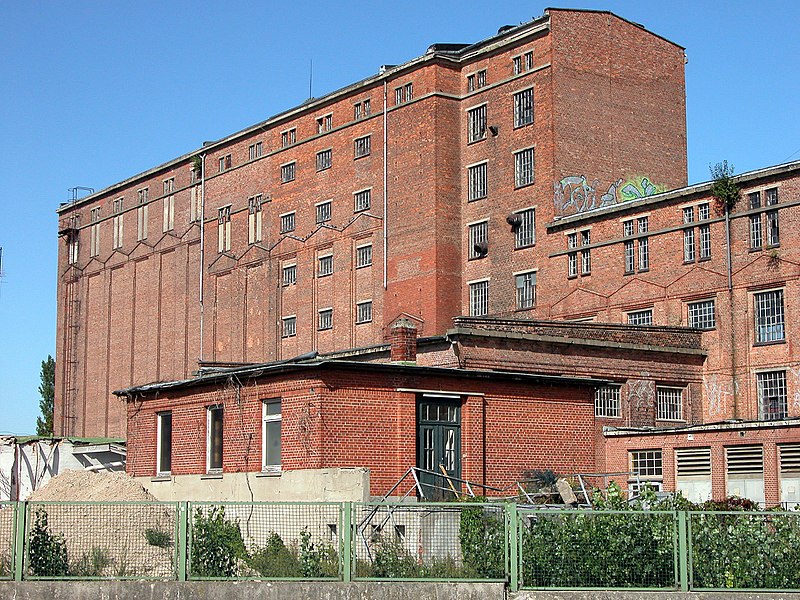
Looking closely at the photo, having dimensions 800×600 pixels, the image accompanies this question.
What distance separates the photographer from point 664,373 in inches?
1774

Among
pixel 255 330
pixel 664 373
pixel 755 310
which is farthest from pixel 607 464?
pixel 255 330

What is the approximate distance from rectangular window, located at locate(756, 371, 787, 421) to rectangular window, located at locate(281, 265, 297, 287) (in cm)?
2903

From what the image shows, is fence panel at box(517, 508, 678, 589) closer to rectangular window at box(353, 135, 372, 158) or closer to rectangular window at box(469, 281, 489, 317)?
rectangular window at box(469, 281, 489, 317)

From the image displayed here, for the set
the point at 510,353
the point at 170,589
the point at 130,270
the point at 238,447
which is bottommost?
the point at 170,589

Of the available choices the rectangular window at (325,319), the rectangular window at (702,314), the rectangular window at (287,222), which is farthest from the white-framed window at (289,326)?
the rectangular window at (702,314)

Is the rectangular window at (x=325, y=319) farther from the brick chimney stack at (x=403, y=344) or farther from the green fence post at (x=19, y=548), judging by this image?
the green fence post at (x=19, y=548)

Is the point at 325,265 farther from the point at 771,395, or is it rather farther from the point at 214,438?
the point at 214,438

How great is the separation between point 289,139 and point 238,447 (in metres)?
40.6

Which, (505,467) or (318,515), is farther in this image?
(505,467)

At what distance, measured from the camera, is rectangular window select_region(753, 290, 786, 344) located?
147 ft

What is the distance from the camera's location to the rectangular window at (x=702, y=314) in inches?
1839

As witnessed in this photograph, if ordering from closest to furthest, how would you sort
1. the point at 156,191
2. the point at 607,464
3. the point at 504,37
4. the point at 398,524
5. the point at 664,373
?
the point at 398,524 → the point at 607,464 → the point at 664,373 → the point at 504,37 → the point at 156,191

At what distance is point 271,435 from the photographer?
2880 centimetres

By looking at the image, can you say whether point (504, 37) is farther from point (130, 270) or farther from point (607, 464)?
point (130, 270)
